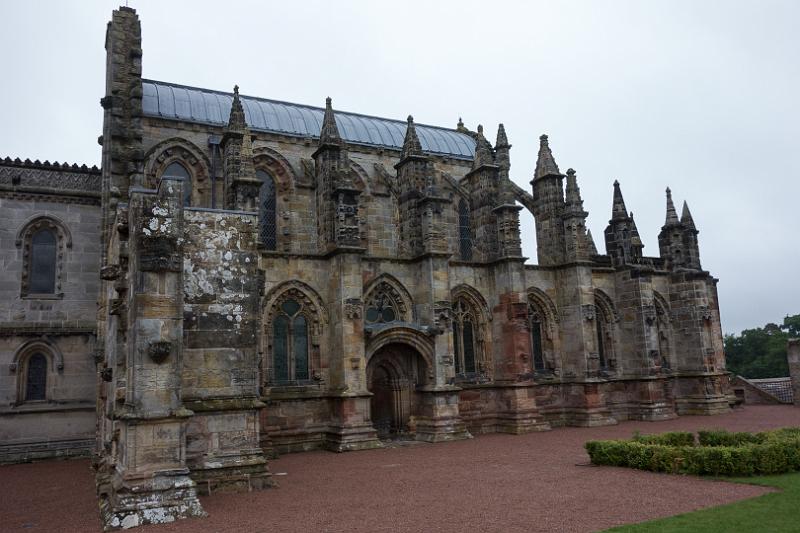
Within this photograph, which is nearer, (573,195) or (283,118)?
(573,195)

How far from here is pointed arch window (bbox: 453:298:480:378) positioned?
25000 millimetres

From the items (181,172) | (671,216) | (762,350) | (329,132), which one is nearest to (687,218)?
(671,216)

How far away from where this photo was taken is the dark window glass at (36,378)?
2166cm

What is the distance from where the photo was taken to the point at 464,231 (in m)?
31.1

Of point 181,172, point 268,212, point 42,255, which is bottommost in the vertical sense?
point 42,255

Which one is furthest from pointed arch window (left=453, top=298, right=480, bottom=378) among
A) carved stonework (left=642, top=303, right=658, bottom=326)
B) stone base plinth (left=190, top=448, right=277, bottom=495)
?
stone base plinth (left=190, top=448, right=277, bottom=495)

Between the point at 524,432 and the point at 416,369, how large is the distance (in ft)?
15.3

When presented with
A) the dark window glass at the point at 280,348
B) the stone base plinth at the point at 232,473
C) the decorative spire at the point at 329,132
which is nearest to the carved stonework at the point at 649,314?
the decorative spire at the point at 329,132

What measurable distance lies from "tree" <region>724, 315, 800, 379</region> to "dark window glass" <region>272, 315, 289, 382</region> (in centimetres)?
4960

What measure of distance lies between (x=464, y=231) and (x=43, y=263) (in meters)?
17.8

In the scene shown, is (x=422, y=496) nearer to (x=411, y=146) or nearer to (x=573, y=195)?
(x=411, y=146)

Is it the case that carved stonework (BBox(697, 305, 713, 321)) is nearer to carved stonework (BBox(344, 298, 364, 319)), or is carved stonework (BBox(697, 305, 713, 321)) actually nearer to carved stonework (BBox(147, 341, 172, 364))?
carved stonework (BBox(344, 298, 364, 319))

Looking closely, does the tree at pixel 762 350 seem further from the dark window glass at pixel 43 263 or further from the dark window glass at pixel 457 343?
the dark window glass at pixel 43 263

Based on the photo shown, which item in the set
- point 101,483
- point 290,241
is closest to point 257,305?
point 101,483
